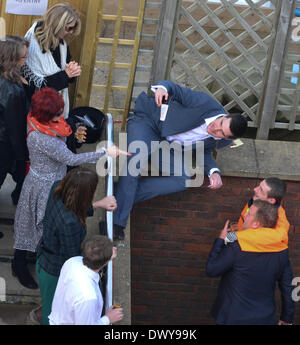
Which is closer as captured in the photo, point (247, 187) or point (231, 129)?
point (231, 129)

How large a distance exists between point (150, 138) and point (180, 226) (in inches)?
48.7

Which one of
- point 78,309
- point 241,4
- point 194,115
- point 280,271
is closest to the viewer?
point 78,309

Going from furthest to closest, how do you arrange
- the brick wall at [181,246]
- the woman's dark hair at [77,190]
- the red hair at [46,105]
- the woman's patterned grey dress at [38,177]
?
the brick wall at [181,246], the woman's patterned grey dress at [38,177], the red hair at [46,105], the woman's dark hair at [77,190]

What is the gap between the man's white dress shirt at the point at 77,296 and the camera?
3545 mm

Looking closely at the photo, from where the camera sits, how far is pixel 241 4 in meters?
7.93

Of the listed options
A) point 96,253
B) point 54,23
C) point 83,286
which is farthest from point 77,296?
point 54,23

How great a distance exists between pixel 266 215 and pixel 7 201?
2318 millimetres

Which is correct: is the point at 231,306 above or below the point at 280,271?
below

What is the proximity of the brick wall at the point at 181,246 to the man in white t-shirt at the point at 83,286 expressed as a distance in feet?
7.42

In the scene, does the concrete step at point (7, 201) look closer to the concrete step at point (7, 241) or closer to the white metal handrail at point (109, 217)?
the concrete step at point (7, 241)

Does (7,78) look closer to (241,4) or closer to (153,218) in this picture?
(153,218)

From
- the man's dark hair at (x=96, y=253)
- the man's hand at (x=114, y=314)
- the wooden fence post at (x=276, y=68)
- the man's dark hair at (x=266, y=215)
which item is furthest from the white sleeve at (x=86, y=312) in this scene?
the wooden fence post at (x=276, y=68)

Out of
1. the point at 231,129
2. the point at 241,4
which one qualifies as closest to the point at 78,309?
the point at 231,129

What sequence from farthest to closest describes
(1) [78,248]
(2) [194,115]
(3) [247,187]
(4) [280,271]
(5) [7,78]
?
(3) [247,187], (2) [194,115], (4) [280,271], (5) [7,78], (1) [78,248]
